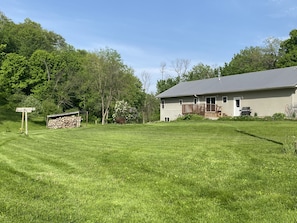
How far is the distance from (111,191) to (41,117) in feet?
113

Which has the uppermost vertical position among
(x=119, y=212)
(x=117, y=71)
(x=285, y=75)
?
(x=117, y=71)

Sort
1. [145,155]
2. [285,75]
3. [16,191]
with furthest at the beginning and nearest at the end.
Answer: [285,75]
[145,155]
[16,191]

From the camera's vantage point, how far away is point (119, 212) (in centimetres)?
445

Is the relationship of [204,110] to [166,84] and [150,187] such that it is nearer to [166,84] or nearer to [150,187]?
[166,84]

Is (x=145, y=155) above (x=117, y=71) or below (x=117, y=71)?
below

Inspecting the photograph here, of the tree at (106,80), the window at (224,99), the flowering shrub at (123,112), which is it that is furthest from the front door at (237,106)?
the tree at (106,80)

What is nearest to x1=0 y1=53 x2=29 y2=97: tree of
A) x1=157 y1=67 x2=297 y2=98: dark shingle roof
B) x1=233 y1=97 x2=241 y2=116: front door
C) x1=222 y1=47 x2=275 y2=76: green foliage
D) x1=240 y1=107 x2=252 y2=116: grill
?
x1=157 y1=67 x2=297 y2=98: dark shingle roof

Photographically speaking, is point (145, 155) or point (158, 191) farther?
point (145, 155)

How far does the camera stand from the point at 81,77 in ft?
156

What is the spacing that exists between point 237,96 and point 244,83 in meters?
1.69

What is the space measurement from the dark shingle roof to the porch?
1.32 meters

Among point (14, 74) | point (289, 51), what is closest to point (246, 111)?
point (289, 51)

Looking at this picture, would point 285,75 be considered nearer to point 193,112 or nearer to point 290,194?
point 193,112

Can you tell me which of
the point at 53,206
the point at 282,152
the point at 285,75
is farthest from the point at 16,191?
the point at 285,75
